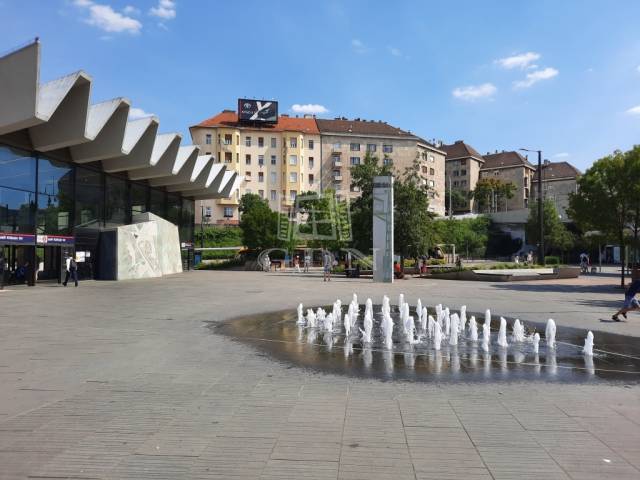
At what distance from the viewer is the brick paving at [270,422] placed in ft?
13.2

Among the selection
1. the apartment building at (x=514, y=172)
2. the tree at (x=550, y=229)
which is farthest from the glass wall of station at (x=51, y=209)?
the apartment building at (x=514, y=172)

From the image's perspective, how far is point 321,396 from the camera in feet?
20.0

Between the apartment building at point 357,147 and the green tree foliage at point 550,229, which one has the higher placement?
the apartment building at point 357,147

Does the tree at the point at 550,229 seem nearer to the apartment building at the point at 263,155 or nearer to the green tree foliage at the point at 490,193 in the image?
the apartment building at the point at 263,155

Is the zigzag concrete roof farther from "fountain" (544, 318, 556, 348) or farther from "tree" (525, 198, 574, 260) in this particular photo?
"tree" (525, 198, 574, 260)

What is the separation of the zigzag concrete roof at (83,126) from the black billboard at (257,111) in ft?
155

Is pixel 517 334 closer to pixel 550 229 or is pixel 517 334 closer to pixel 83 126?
pixel 83 126

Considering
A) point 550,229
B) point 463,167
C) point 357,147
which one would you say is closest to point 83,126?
point 550,229

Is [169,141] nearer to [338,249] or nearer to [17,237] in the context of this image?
[17,237]

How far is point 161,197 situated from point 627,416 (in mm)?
40166

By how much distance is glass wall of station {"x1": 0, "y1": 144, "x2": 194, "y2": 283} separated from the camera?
79.4 feet

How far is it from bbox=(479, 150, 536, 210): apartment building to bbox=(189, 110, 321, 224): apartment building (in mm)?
55309

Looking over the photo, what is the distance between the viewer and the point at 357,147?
302ft

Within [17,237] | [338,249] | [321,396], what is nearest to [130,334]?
[321,396]
